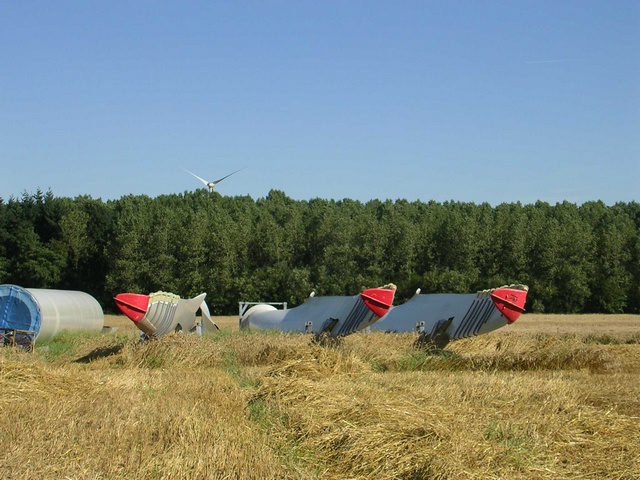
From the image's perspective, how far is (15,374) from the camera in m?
11.2

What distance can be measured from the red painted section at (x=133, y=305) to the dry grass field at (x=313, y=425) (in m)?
5.39

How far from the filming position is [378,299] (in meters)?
19.4

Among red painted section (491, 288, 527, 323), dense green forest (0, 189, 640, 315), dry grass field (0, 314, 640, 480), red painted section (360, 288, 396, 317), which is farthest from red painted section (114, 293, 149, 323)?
dense green forest (0, 189, 640, 315)

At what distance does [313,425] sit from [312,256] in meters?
51.1

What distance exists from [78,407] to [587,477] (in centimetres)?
633

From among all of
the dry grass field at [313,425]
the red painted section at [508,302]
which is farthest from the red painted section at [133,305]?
the red painted section at [508,302]

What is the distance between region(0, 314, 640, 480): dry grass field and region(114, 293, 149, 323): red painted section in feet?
17.7

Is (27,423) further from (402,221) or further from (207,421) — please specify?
(402,221)

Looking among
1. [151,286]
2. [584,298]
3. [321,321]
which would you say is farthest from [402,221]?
[321,321]

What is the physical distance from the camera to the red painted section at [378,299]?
1938 cm

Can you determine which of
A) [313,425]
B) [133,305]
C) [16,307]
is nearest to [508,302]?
[133,305]

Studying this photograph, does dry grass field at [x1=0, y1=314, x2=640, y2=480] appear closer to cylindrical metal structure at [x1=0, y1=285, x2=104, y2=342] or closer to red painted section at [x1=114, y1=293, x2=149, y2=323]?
red painted section at [x1=114, y1=293, x2=149, y2=323]

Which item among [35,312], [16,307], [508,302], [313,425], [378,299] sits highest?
[378,299]

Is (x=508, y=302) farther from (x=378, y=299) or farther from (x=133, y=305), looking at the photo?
(x=133, y=305)
